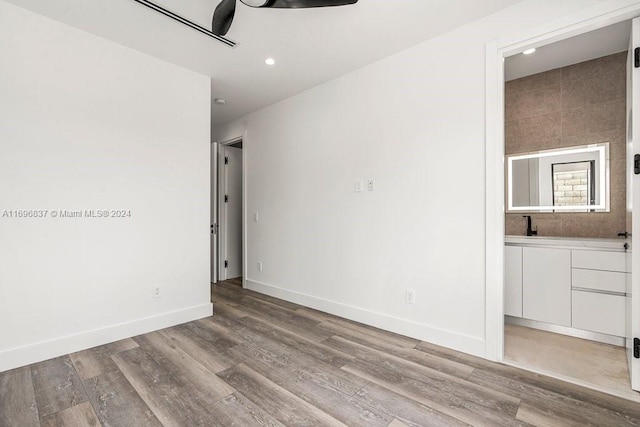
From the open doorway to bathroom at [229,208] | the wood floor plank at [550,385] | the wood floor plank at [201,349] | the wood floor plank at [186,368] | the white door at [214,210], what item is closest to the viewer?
the wood floor plank at [550,385]

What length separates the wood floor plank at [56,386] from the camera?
173 centimetres

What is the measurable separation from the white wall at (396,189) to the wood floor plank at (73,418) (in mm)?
2179

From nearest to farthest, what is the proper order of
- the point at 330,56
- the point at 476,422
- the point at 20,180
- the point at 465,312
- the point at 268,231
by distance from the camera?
1. the point at 476,422
2. the point at 20,180
3. the point at 465,312
4. the point at 330,56
5. the point at 268,231

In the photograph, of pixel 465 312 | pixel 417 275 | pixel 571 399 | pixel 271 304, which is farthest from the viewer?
pixel 271 304

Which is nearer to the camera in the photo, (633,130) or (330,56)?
(633,130)

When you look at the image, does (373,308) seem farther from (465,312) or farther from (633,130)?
(633,130)

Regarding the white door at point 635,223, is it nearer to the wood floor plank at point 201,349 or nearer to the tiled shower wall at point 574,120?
the tiled shower wall at point 574,120

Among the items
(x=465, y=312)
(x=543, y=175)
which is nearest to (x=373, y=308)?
(x=465, y=312)

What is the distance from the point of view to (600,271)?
2.50 meters

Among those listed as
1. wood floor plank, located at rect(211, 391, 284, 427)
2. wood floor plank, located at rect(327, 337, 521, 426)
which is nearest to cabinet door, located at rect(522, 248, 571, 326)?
wood floor plank, located at rect(327, 337, 521, 426)

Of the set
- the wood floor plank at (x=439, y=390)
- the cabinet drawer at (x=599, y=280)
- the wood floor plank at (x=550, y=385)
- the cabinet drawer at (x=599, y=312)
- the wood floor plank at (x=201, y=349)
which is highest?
the cabinet drawer at (x=599, y=280)

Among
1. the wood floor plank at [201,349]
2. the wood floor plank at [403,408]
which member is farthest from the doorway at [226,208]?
the wood floor plank at [403,408]

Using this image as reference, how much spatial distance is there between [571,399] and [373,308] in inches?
60.7

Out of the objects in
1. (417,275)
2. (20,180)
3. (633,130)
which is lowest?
(417,275)
